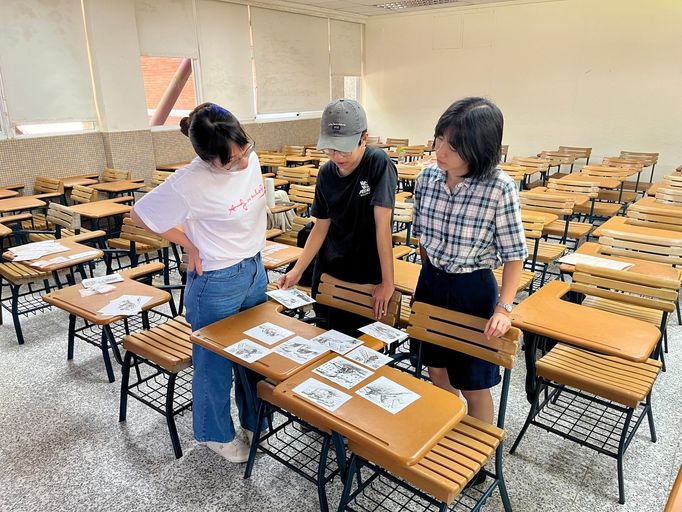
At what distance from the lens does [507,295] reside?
1.75 m

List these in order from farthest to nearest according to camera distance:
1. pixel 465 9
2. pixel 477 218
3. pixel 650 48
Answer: pixel 465 9 → pixel 650 48 → pixel 477 218

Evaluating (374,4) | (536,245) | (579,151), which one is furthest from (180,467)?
(374,4)

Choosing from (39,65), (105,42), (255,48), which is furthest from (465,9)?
(39,65)

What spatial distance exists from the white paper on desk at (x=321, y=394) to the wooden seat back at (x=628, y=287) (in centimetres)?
171

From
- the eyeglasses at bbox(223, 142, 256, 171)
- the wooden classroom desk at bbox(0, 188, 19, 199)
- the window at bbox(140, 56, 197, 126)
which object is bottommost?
the wooden classroom desk at bbox(0, 188, 19, 199)

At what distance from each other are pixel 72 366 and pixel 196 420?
59.6 inches

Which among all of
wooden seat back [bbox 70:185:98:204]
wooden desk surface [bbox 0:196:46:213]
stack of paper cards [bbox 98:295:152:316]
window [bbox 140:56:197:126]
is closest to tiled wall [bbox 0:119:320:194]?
window [bbox 140:56:197:126]

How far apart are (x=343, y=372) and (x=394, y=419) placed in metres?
0.31

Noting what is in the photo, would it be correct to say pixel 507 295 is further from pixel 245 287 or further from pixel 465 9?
pixel 465 9

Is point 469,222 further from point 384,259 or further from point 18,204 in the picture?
point 18,204

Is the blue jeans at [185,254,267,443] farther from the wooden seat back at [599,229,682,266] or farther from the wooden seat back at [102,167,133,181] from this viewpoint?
the wooden seat back at [102,167,133,181]

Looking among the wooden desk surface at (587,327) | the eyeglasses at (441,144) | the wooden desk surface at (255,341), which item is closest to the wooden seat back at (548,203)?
the wooden desk surface at (587,327)

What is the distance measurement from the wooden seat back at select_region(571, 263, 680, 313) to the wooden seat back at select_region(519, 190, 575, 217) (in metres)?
1.82

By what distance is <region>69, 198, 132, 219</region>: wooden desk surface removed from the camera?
4.47 meters
